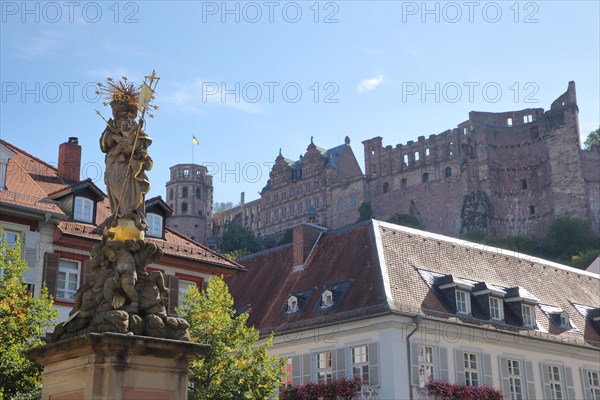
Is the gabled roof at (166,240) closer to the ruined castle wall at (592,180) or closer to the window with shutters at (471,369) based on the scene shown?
the window with shutters at (471,369)

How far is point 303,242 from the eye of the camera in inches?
1454

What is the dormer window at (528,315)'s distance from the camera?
34.2m

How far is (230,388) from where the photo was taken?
75.3 ft

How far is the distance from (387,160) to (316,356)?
8787 centimetres

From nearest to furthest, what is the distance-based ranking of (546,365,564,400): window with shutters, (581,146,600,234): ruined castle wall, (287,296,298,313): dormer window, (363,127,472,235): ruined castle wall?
(287,296,298,313): dormer window, (546,365,564,400): window with shutters, (581,146,600,234): ruined castle wall, (363,127,472,235): ruined castle wall

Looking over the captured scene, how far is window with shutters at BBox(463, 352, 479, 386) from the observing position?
31000mm

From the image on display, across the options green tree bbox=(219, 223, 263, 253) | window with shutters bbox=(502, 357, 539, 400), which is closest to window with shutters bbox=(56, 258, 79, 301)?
window with shutters bbox=(502, 357, 539, 400)

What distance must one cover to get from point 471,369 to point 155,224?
1194cm

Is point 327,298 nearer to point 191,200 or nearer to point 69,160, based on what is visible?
point 69,160

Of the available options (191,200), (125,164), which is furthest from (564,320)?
(191,200)

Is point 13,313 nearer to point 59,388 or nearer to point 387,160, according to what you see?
point 59,388

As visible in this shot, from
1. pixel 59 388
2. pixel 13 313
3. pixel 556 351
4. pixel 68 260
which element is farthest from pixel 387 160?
pixel 59 388

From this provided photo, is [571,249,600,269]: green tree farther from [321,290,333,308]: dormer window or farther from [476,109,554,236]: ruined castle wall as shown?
[321,290,333,308]: dormer window

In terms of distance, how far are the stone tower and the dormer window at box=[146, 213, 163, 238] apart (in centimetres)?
10746
